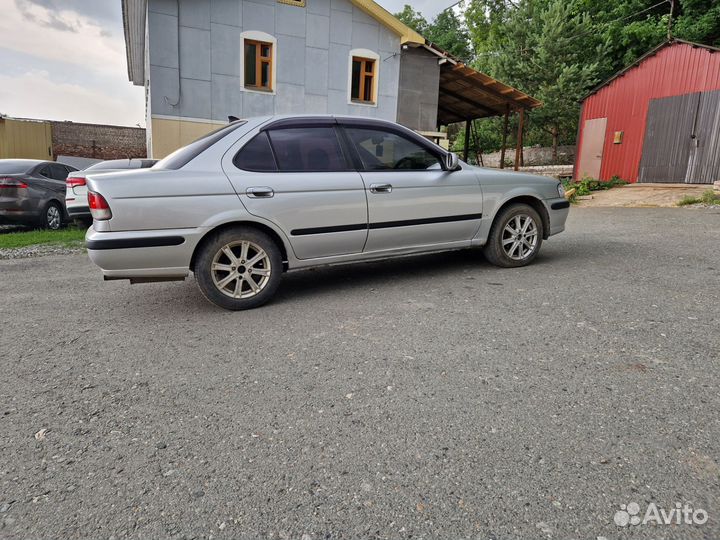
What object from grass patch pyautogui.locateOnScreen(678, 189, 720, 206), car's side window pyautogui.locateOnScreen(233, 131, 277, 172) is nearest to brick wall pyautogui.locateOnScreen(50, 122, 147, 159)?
car's side window pyautogui.locateOnScreen(233, 131, 277, 172)

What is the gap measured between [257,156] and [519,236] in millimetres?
3026

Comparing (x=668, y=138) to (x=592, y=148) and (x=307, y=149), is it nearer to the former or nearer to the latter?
(x=592, y=148)

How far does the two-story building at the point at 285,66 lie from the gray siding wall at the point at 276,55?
0.03m

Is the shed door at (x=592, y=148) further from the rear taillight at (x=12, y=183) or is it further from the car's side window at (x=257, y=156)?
the rear taillight at (x=12, y=183)

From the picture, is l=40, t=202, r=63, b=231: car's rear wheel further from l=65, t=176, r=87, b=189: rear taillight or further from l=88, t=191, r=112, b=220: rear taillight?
l=88, t=191, r=112, b=220: rear taillight

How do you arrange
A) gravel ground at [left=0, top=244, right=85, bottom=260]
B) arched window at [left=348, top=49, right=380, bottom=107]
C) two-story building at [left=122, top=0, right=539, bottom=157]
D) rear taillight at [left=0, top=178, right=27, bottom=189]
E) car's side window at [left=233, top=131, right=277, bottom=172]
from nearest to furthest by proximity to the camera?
car's side window at [left=233, top=131, right=277, bottom=172] < gravel ground at [left=0, top=244, right=85, bottom=260] < rear taillight at [left=0, top=178, right=27, bottom=189] < two-story building at [left=122, top=0, right=539, bottom=157] < arched window at [left=348, top=49, right=380, bottom=107]

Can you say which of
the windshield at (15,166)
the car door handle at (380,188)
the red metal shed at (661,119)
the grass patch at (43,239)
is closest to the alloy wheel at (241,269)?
the car door handle at (380,188)

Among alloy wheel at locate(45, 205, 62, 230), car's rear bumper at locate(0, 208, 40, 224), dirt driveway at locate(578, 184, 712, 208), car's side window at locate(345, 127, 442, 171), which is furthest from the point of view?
dirt driveway at locate(578, 184, 712, 208)

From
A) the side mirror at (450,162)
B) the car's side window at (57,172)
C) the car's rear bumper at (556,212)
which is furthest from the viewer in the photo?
the car's side window at (57,172)

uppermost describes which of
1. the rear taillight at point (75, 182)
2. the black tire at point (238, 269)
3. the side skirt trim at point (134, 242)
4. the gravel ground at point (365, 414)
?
the rear taillight at point (75, 182)

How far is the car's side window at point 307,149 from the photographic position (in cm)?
450

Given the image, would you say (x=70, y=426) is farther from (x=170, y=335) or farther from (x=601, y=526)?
(x=601, y=526)

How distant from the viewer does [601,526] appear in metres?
1.73

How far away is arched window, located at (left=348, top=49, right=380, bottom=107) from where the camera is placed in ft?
51.3
